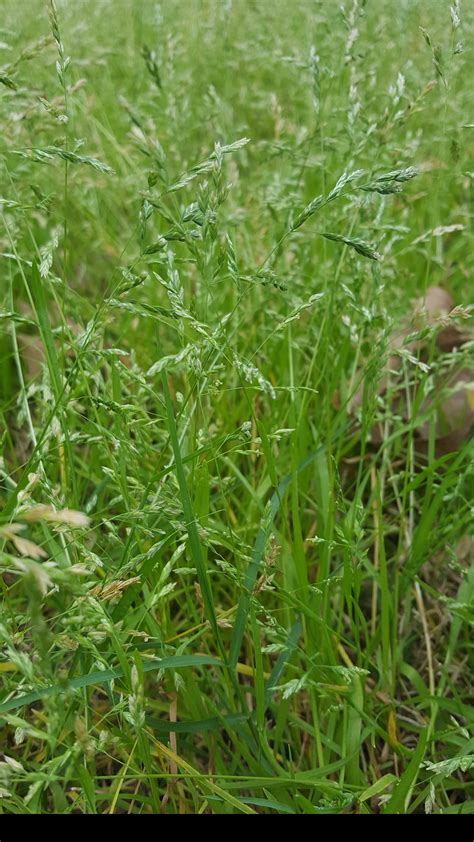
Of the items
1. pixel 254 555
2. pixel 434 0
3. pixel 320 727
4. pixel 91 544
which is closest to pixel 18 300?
pixel 91 544

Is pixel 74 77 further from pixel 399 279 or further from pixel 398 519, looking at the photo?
pixel 398 519

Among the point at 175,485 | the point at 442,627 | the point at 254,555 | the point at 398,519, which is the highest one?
the point at 175,485

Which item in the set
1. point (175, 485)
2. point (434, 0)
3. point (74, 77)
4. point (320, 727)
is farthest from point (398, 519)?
point (434, 0)

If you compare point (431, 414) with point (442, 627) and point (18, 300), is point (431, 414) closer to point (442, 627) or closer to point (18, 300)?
point (442, 627)

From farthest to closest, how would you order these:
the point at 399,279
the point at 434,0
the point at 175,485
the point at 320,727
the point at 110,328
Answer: the point at 434,0
the point at 399,279
the point at 110,328
the point at 320,727
the point at 175,485

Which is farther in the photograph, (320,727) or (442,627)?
(442,627)
